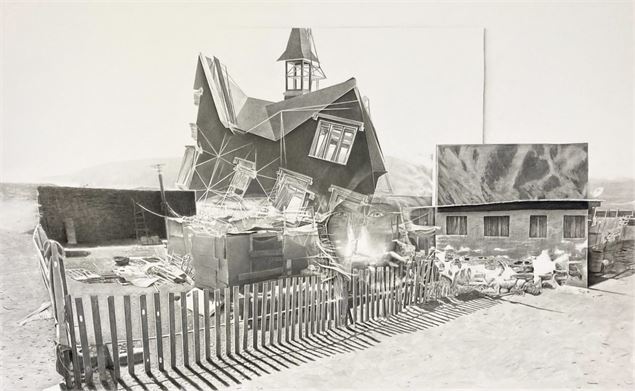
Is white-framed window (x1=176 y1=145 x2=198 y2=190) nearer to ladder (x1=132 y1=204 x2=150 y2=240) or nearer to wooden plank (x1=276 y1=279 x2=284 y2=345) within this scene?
ladder (x1=132 y1=204 x2=150 y2=240)

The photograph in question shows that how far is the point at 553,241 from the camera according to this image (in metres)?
3.51

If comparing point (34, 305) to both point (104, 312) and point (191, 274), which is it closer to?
point (104, 312)

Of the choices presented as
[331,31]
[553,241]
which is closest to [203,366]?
[331,31]

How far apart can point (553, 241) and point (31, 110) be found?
163 inches

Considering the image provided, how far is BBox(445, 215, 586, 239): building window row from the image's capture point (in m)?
3.51

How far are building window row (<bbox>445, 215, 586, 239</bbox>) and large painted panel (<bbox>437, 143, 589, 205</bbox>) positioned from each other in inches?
6.5

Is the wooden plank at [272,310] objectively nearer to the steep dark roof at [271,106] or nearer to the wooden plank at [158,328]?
the wooden plank at [158,328]

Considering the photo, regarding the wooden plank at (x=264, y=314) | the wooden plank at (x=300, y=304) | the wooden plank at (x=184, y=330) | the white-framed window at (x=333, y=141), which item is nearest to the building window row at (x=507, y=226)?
the white-framed window at (x=333, y=141)

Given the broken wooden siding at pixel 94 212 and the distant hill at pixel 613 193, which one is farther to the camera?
the distant hill at pixel 613 193

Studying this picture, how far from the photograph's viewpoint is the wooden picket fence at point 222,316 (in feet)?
8.89

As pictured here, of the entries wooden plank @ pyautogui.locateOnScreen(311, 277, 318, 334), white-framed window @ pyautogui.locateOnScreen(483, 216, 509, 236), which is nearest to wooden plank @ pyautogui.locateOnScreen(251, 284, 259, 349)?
wooden plank @ pyautogui.locateOnScreen(311, 277, 318, 334)

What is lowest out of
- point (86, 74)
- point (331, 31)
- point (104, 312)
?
point (104, 312)

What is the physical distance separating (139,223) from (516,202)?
9.55 feet

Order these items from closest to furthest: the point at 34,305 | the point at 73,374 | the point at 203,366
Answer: the point at 73,374
the point at 203,366
the point at 34,305
